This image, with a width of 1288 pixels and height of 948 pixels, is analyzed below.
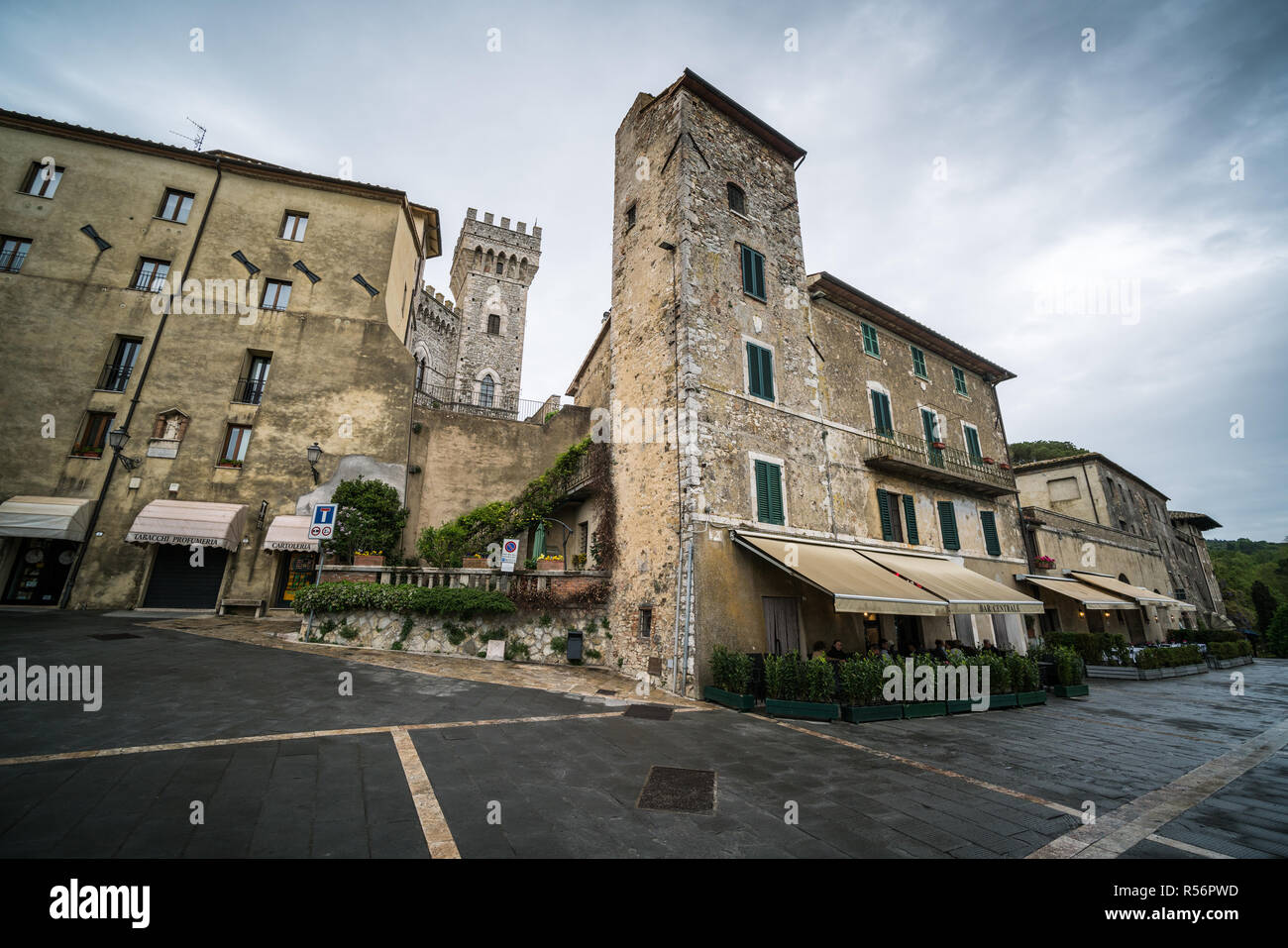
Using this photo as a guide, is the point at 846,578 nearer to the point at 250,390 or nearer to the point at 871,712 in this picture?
the point at 871,712

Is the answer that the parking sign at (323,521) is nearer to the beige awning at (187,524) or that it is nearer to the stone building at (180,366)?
the stone building at (180,366)

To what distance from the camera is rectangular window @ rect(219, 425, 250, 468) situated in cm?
1478

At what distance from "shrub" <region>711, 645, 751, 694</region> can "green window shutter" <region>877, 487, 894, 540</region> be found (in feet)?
23.8

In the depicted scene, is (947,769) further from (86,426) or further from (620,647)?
(86,426)

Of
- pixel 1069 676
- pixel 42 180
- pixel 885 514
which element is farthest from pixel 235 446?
pixel 1069 676

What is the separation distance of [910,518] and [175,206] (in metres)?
27.4

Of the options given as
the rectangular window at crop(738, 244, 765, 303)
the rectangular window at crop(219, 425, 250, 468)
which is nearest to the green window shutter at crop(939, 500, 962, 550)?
the rectangular window at crop(738, 244, 765, 303)

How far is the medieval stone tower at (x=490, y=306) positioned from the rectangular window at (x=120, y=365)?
18.9 m

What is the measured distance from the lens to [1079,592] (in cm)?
1756

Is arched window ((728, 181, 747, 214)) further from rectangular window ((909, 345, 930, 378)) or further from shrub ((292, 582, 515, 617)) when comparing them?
shrub ((292, 582, 515, 617))

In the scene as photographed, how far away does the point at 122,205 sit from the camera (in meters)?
16.3

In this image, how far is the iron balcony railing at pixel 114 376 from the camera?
14.7 metres

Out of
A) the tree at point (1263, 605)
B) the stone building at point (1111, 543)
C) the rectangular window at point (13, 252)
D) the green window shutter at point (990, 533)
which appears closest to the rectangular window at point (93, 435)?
the rectangular window at point (13, 252)
